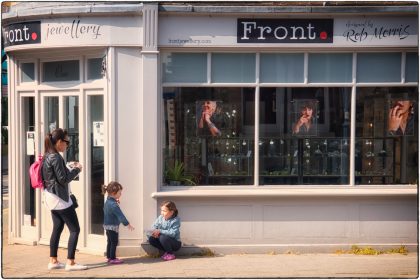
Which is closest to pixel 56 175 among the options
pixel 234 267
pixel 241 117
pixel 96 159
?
pixel 96 159

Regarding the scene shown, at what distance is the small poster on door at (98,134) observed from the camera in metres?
9.37

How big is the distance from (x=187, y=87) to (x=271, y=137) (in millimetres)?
1387

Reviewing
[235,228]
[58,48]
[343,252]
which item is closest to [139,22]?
[58,48]

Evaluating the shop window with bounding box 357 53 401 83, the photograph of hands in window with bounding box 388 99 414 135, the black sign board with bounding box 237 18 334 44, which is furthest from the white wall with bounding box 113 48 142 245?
the photograph of hands in window with bounding box 388 99 414 135

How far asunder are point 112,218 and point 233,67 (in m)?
2.66

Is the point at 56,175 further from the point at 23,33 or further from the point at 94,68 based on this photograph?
the point at 23,33

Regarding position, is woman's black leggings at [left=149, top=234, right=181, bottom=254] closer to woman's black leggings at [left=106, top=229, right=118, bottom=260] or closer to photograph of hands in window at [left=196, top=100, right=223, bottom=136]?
woman's black leggings at [left=106, top=229, right=118, bottom=260]

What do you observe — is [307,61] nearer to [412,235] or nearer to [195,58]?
[195,58]

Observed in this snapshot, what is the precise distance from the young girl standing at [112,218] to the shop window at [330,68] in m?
3.10

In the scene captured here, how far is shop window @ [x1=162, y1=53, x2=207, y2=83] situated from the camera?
30.3ft

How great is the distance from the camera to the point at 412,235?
9383mm

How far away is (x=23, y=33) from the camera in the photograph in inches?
375

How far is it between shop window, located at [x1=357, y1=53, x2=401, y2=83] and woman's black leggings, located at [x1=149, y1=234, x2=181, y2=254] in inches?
134

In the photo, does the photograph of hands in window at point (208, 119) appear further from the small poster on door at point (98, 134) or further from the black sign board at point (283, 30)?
the small poster on door at point (98, 134)
